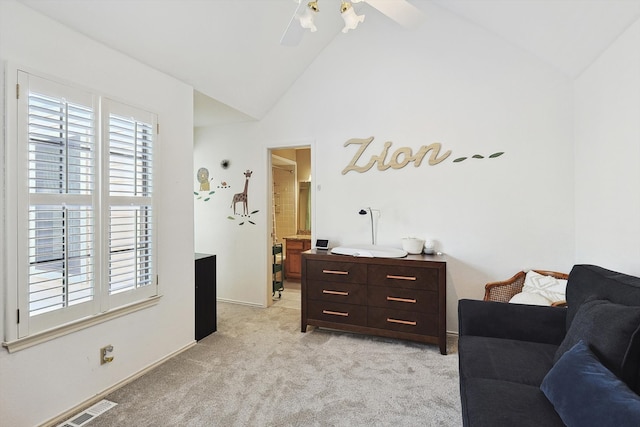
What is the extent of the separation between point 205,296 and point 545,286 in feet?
10.4

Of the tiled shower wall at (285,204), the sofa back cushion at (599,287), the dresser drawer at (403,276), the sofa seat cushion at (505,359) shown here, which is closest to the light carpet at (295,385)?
the sofa seat cushion at (505,359)

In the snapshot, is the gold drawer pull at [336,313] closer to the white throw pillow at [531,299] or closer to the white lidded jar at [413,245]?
the white lidded jar at [413,245]

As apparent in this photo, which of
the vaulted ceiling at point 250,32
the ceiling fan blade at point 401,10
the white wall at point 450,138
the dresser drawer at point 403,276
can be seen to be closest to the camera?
the ceiling fan blade at point 401,10

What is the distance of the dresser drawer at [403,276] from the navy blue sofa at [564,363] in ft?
2.71

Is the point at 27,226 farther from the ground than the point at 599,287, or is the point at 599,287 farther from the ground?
the point at 27,226

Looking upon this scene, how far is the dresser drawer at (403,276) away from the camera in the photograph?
2.82 meters

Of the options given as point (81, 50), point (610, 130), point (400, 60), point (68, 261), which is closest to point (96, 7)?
point (81, 50)

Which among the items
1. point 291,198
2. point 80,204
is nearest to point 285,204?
point 291,198

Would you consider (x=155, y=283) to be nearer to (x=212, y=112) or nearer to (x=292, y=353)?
(x=292, y=353)

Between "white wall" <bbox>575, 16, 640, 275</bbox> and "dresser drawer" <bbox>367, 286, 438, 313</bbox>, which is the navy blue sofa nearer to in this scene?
"white wall" <bbox>575, 16, 640, 275</bbox>

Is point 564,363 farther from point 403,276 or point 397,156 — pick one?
point 397,156

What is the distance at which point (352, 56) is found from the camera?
366 cm

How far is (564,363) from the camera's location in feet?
4.23

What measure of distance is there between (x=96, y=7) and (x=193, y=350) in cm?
269
